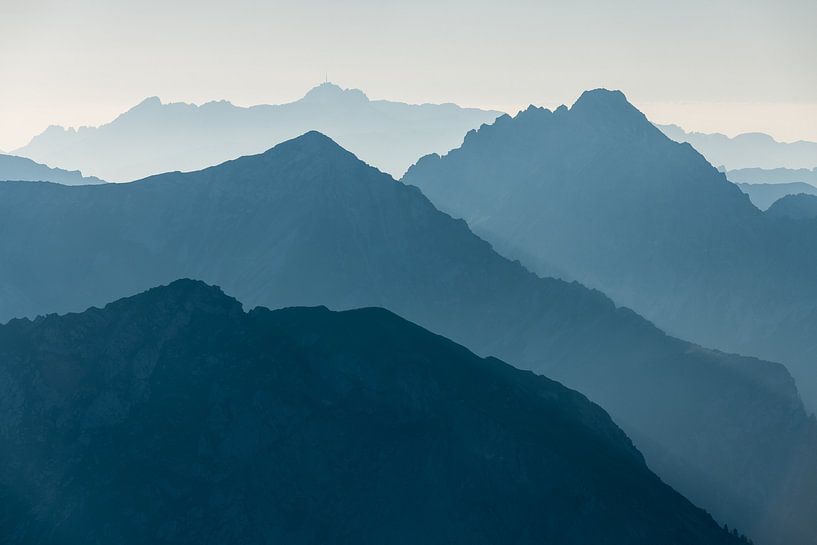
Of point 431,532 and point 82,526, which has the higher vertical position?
point 431,532

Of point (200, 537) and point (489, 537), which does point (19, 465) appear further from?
Answer: point (489, 537)

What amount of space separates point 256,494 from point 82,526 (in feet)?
83.4

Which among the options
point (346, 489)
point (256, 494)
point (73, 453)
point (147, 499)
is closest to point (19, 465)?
point (73, 453)

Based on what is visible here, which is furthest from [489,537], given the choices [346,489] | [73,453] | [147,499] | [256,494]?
[73,453]

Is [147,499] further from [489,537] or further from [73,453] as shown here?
[489,537]

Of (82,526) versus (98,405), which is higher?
Result: (98,405)

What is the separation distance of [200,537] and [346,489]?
24.1m

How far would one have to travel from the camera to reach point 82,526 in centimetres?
18600

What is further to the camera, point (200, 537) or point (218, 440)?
point (218, 440)

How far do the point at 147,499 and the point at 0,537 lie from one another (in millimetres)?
20977

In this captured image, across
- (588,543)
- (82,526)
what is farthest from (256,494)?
(588,543)

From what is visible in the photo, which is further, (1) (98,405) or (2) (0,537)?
(1) (98,405)

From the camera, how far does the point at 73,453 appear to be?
195625 millimetres

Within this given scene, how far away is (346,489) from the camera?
200 meters
